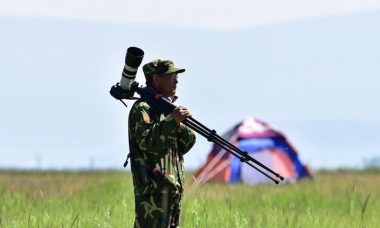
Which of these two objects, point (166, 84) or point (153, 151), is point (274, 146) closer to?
→ point (166, 84)

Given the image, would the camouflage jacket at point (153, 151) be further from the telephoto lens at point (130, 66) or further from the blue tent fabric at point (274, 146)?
the blue tent fabric at point (274, 146)

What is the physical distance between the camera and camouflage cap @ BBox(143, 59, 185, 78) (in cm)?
511

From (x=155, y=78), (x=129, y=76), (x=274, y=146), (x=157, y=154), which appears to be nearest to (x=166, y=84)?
(x=155, y=78)

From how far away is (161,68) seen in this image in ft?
16.9

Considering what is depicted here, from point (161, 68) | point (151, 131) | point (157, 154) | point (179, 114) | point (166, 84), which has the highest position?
point (161, 68)

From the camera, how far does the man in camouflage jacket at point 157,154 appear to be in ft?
16.0

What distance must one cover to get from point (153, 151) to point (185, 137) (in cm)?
42

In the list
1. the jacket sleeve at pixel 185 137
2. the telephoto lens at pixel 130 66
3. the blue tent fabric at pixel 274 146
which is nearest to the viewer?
the telephoto lens at pixel 130 66

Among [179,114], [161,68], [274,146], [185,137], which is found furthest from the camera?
[274,146]

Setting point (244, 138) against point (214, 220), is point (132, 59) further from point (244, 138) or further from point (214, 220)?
point (244, 138)

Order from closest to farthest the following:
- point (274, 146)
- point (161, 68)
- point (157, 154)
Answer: point (157, 154)
point (161, 68)
point (274, 146)

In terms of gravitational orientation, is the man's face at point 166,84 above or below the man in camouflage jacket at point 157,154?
above

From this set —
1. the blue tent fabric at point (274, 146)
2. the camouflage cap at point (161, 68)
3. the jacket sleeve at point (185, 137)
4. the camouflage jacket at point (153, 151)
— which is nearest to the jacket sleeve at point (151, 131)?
the camouflage jacket at point (153, 151)

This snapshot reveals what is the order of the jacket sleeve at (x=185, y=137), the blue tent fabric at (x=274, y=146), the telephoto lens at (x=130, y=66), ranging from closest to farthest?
1. the telephoto lens at (x=130, y=66)
2. the jacket sleeve at (x=185, y=137)
3. the blue tent fabric at (x=274, y=146)
